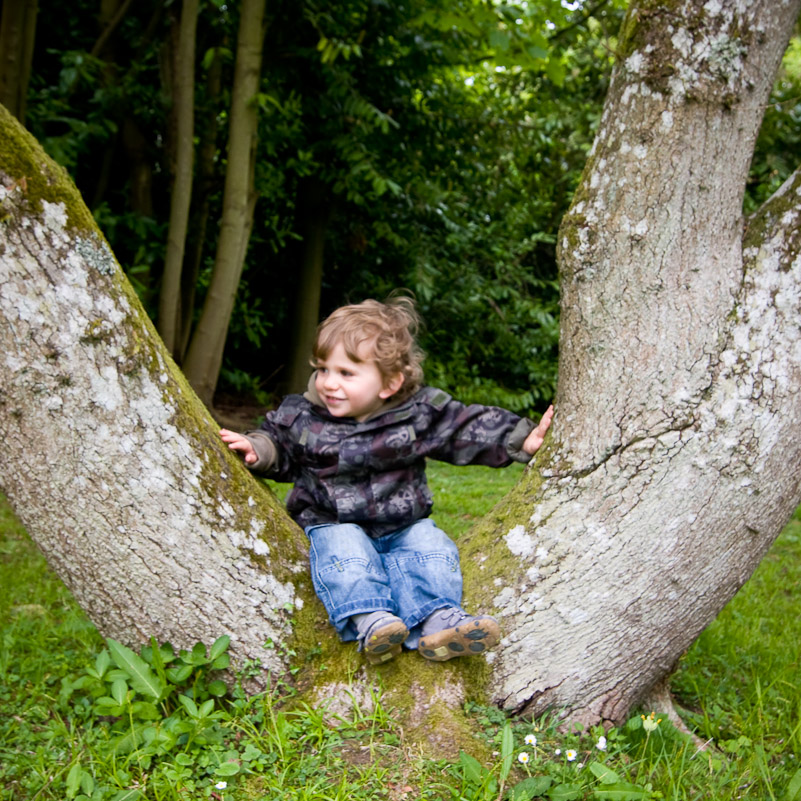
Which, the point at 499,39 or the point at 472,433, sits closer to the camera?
the point at 472,433

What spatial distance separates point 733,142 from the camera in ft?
7.07

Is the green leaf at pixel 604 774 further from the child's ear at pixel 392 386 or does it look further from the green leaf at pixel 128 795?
the child's ear at pixel 392 386

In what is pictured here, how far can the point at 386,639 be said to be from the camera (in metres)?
2.17

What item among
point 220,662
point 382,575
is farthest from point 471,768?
point 220,662

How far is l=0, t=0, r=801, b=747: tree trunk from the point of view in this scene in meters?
2.01

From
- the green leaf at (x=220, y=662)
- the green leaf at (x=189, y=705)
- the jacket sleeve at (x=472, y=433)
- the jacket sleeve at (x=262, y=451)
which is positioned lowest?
the green leaf at (x=189, y=705)

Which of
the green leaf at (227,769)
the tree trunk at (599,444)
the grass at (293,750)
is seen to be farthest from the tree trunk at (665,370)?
the green leaf at (227,769)

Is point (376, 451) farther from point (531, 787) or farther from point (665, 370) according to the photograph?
point (531, 787)

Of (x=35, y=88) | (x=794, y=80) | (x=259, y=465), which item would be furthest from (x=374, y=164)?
(x=794, y=80)

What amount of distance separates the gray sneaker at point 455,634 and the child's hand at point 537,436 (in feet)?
1.95

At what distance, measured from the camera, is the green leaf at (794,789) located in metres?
2.10

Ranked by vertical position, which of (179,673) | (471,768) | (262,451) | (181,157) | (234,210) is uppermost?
(181,157)

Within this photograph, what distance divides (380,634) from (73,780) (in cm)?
90

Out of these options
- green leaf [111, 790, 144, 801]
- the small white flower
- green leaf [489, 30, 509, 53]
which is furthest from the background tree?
green leaf [111, 790, 144, 801]
